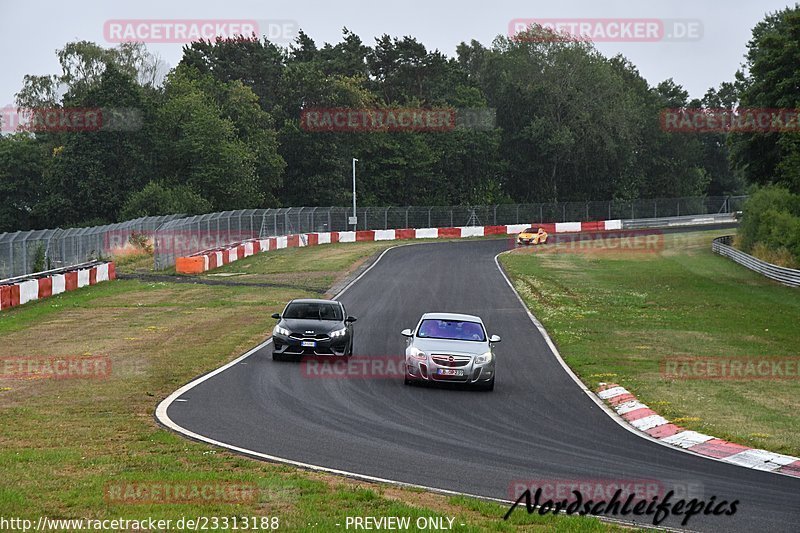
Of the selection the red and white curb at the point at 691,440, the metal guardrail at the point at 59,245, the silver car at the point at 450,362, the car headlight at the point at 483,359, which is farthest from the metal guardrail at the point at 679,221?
the red and white curb at the point at 691,440

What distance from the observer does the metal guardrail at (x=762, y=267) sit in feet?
154

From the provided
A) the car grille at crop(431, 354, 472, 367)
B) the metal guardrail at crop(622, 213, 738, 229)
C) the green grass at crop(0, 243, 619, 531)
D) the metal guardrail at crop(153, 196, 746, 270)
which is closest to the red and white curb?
the car grille at crop(431, 354, 472, 367)

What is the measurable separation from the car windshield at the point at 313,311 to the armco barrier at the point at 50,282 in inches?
612

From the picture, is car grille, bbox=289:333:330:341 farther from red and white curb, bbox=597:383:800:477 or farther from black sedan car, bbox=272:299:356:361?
red and white curb, bbox=597:383:800:477

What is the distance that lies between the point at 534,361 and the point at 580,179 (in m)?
92.7

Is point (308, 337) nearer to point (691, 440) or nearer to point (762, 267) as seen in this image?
point (691, 440)

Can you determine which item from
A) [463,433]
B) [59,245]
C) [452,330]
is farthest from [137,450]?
[59,245]

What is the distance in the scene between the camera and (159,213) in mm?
75062

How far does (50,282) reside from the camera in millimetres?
40469

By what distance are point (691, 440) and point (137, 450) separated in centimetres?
869

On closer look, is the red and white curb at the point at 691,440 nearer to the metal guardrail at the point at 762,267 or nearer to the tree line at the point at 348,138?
the metal guardrail at the point at 762,267

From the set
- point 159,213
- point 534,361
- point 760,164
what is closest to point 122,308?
point 534,361

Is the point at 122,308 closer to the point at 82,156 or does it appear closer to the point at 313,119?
the point at 82,156

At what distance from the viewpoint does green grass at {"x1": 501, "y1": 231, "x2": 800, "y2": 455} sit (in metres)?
18.8
